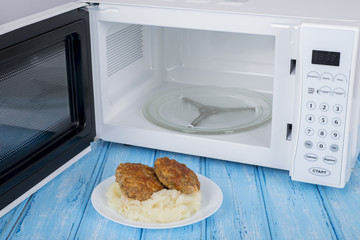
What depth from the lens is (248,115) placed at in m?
1.19

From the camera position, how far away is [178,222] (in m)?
0.86

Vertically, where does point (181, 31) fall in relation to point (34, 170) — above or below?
above

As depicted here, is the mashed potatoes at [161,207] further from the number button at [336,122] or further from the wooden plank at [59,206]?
the number button at [336,122]

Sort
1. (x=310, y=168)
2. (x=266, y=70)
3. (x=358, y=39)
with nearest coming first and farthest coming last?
1. (x=358, y=39)
2. (x=310, y=168)
3. (x=266, y=70)

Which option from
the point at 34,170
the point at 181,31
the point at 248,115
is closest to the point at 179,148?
the point at 248,115

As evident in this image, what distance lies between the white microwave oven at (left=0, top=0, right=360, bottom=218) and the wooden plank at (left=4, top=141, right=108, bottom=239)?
0.09ft

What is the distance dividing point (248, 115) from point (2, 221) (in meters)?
0.57

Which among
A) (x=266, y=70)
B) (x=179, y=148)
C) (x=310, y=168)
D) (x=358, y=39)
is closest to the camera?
(x=358, y=39)

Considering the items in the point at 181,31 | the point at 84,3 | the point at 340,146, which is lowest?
the point at 340,146

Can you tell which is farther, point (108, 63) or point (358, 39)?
point (108, 63)

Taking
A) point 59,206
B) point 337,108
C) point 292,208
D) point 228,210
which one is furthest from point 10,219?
point 337,108

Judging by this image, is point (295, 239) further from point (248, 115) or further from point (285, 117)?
point (248, 115)

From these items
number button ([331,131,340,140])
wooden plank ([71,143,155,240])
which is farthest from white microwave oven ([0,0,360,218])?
wooden plank ([71,143,155,240])

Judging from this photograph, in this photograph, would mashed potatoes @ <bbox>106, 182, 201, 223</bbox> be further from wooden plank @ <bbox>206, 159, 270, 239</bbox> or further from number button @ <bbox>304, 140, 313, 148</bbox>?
number button @ <bbox>304, 140, 313, 148</bbox>
